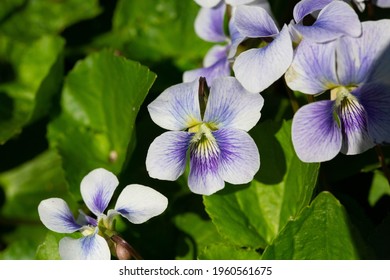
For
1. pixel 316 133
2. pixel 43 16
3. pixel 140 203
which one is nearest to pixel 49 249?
pixel 140 203

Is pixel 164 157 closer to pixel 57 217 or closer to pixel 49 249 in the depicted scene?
pixel 57 217

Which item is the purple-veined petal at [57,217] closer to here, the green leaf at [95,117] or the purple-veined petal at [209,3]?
the green leaf at [95,117]

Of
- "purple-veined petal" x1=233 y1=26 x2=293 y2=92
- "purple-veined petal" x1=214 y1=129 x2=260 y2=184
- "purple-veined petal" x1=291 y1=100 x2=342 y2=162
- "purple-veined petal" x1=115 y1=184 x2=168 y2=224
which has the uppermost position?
"purple-veined petal" x1=233 y1=26 x2=293 y2=92

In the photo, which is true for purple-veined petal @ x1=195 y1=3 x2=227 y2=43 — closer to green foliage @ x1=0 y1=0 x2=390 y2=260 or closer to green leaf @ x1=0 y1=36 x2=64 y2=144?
green foliage @ x1=0 y1=0 x2=390 y2=260

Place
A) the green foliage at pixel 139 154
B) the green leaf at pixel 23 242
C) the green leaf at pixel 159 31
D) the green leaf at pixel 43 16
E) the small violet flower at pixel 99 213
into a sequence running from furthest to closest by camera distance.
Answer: the green leaf at pixel 43 16 < the green leaf at pixel 159 31 < the green leaf at pixel 23 242 < the green foliage at pixel 139 154 < the small violet flower at pixel 99 213

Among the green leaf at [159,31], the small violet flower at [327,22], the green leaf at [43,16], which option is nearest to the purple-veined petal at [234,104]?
the small violet flower at [327,22]

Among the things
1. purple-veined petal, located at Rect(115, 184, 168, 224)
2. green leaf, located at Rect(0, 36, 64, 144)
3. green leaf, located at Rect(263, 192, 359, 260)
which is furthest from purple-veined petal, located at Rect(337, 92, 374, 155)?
green leaf, located at Rect(0, 36, 64, 144)
